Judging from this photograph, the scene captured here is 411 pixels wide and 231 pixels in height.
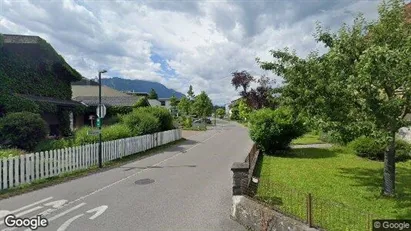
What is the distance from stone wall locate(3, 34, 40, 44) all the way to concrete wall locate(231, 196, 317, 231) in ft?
64.4

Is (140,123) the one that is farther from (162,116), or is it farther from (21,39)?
(21,39)

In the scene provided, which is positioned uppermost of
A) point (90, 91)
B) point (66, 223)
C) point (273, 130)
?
point (90, 91)

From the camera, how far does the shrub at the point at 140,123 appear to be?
2092cm

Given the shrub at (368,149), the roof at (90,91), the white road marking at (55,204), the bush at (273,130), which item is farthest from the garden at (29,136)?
the roof at (90,91)

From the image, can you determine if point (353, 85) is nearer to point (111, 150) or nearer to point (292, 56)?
point (292, 56)

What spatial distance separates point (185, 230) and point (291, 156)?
463 inches

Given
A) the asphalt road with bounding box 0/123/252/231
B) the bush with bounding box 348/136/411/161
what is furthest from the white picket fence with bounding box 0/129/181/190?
the bush with bounding box 348/136/411/161

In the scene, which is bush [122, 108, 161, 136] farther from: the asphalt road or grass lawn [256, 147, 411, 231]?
grass lawn [256, 147, 411, 231]

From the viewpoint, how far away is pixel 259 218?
20.8 feet

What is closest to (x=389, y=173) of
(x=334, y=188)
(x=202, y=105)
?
(x=334, y=188)

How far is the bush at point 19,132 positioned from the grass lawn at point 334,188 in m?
11.3

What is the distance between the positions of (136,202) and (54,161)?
210 inches

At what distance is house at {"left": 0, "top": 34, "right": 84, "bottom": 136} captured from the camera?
1844 centimetres

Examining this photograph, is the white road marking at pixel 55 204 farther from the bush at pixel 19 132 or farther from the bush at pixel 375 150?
the bush at pixel 375 150
